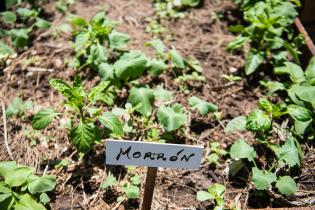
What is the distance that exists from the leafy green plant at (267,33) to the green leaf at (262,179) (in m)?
0.89

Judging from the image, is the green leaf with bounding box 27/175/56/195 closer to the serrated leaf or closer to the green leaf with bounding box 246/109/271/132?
the serrated leaf

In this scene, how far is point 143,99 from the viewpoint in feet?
8.14

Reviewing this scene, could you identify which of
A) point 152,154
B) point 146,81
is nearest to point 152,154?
point 152,154

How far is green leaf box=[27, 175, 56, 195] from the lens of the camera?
2066mm

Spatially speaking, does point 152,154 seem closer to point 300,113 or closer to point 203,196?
point 203,196

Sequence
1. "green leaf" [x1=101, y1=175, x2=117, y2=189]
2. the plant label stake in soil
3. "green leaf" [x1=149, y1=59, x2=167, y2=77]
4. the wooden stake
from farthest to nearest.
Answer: "green leaf" [x1=149, y1=59, x2=167, y2=77] → "green leaf" [x1=101, y1=175, x2=117, y2=189] → the wooden stake → the plant label stake in soil

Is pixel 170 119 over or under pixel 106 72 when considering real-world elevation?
under

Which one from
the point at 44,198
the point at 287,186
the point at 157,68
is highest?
the point at 157,68

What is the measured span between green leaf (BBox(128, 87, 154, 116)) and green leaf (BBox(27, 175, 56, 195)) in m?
0.73

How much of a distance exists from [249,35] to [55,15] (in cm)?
185

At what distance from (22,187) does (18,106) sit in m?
0.70

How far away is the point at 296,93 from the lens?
2.40m

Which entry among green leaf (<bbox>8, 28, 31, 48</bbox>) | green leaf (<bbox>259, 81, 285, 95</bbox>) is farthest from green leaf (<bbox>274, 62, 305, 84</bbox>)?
green leaf (<bbox>8, 28, 31, 48</bbox>)

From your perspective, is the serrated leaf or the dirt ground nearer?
the dirt ground
